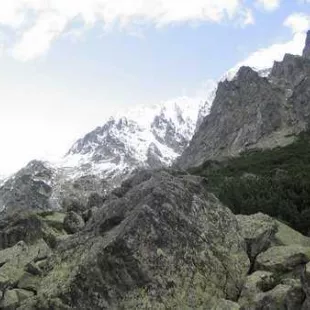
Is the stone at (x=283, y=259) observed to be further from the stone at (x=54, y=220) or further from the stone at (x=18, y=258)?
the stone at (x=54, y=220)

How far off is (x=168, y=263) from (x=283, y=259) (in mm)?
3056

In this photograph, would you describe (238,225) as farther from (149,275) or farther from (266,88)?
(266,88)

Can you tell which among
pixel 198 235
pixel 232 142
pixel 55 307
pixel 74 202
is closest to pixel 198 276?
pixel 198 235

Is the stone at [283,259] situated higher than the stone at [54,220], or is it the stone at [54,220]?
the stone at [54,220]

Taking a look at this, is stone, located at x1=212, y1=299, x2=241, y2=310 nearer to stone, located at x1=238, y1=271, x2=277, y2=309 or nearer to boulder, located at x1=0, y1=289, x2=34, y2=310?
stone, located at x1=238, y1=271, x2=277, y2=309

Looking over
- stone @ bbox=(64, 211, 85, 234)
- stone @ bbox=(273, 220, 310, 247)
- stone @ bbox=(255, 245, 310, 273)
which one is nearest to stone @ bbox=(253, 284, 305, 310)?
stone @ bbox=(255, 245, 310, 273)

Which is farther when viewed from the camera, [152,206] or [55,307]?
[152,206]

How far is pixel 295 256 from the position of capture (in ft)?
48.1

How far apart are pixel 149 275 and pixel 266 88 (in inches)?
4992

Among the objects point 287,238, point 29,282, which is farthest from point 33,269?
point 287,238

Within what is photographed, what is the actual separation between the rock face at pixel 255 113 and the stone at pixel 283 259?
85.9 m

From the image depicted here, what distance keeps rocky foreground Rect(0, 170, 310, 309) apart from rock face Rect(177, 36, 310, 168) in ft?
281

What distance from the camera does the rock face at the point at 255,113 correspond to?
118m

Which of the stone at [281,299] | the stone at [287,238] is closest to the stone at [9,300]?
the stone at [281,299]
